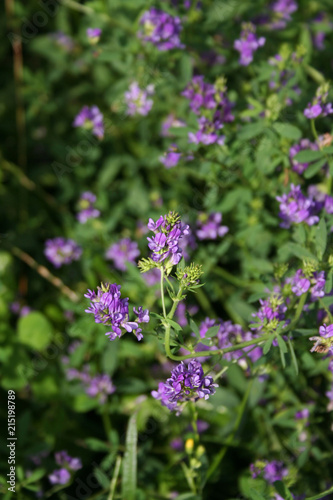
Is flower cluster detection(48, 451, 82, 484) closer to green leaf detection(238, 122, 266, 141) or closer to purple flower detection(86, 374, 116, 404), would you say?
purple flower detection(86, 374, 116, 404)

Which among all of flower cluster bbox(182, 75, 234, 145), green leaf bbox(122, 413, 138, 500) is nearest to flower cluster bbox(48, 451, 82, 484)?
green leaf bbox(122, 413, 138, 500)

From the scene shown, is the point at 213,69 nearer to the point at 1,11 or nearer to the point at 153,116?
the point at 153,116

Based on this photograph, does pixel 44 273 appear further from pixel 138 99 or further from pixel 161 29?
pixel 161 29

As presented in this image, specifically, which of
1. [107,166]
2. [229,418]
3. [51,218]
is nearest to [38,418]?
[229,418]

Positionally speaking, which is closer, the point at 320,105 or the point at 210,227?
the point at 320,105

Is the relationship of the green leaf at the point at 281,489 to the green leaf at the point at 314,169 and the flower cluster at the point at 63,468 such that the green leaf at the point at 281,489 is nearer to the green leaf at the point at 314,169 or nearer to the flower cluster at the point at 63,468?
the flower cluster at the point at 63,468

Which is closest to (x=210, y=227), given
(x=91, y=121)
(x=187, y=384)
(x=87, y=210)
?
(x=87, y=210)
